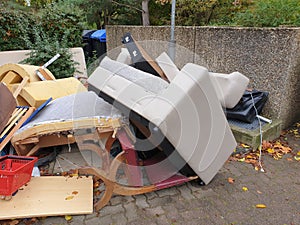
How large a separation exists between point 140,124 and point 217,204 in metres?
1.05

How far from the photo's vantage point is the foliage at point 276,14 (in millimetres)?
4105

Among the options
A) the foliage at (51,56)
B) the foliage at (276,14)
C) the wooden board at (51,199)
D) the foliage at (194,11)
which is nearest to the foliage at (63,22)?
the foliage at (51,56)

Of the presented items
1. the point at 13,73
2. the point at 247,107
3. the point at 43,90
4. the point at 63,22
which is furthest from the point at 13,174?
the point at 63,22

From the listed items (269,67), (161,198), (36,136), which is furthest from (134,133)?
(269,67)

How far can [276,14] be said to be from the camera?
4.29 m

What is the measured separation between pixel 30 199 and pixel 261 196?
220 cm

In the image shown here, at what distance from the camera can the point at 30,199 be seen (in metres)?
2.21

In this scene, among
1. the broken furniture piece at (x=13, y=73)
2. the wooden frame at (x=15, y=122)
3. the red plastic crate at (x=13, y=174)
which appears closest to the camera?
the red plastic crate at (x=13, y=174)

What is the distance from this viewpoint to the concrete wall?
3.23 m

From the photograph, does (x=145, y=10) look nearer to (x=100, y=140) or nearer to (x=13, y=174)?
(x=100, y=140)

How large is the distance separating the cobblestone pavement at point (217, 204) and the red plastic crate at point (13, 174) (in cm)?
41

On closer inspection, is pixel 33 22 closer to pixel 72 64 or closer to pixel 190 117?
pixel 72 64

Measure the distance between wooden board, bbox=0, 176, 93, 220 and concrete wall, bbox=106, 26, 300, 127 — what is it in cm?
278

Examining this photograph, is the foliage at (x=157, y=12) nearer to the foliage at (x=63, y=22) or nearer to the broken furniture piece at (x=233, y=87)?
the foliage at (x=63, y=22)
